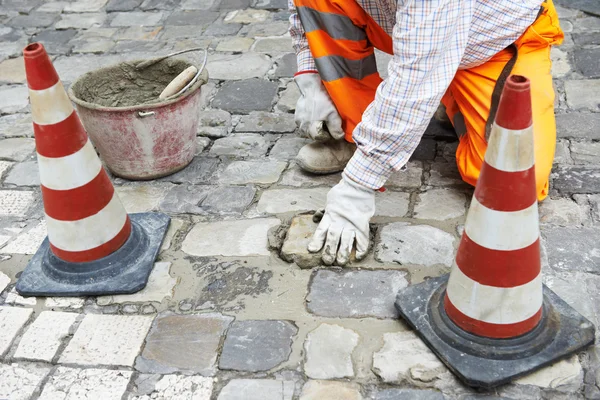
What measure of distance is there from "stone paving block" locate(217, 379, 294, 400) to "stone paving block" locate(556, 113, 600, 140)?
1.88 metres

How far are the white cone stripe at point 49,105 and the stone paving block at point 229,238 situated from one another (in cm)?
66

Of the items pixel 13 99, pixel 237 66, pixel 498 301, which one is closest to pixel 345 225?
pixel 498 301

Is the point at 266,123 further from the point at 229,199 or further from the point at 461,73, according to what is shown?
the point at 461,73

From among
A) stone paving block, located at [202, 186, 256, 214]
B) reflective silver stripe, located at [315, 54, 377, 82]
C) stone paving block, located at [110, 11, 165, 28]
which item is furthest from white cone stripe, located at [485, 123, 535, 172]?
stone paving block, located at [110, 11, 165, 28]

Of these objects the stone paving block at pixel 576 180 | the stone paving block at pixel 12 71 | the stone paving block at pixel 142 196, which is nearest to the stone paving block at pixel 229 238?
the stone paving block at pixel 142 196

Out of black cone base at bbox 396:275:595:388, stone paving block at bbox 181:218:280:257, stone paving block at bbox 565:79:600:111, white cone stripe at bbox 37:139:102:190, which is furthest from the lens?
stone paving block at bbox 565:79:600:111

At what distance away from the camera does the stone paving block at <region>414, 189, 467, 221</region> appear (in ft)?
8.54

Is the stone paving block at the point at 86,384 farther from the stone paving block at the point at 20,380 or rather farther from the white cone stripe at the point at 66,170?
the white cone stripe at the point at 66,170

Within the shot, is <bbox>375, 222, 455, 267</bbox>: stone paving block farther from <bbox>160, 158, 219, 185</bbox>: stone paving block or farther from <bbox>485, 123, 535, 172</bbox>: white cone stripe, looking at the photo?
<bbox>160, 158, 219, 185</bbox>: stone paving block

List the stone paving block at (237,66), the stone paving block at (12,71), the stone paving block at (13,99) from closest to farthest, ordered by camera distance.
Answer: the stone paving block at (13,99) → the stone paving block at (237,66) → the stone paving block at (12,71)

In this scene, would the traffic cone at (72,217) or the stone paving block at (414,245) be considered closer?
the traffic cone at (72,217)

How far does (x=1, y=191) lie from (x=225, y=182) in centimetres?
98

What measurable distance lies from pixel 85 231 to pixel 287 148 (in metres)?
1.14

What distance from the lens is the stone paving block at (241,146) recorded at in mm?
3146
